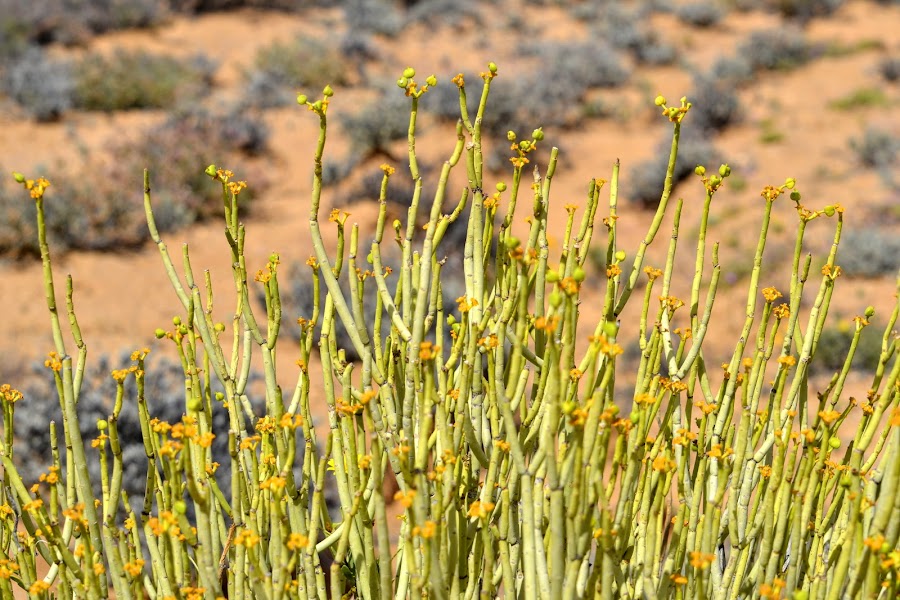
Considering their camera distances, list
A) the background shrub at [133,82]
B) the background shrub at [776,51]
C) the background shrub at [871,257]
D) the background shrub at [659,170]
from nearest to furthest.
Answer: the background shrub at [871,257]
the background shrub at [659,170]
the background shrub at [133,82]
the background shrub at [776,51]

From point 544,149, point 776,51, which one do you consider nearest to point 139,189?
point 544,149

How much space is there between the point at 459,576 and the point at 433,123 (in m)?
6.85

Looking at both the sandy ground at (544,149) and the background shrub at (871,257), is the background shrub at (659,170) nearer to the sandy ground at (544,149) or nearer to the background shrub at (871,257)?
the sandy ground at (544,149)

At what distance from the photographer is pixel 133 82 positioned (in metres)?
8.20

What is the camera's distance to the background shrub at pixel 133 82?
8062 millimetres

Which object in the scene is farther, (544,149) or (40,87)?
(544,149)

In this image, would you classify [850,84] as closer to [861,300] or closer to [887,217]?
[887,217]

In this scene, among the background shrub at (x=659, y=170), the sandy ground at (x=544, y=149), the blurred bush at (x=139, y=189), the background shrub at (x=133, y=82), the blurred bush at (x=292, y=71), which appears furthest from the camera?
the blurred bush at (x=292, y=71)

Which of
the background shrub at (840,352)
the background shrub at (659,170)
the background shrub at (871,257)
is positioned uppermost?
the background shrub at (659,170)

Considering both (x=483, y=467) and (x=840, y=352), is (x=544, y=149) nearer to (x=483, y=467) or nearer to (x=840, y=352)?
(x=840, y=352)

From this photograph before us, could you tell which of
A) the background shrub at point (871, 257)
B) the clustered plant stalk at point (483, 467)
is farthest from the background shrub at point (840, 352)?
the clustered plant stalk at point (483, 467)

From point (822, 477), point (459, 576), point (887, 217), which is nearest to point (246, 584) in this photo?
point (459, 576)

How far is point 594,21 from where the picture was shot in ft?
37.0

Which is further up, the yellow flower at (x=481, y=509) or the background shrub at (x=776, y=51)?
the background shrub at (x=776, y=51)
